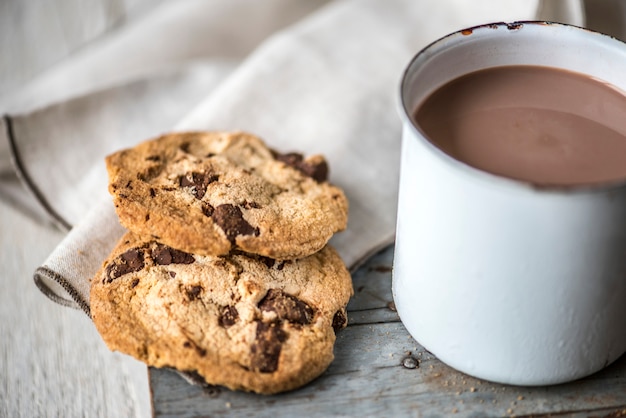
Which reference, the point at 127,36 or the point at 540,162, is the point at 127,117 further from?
the point at 540,162

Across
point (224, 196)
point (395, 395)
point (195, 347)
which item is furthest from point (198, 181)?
point (395, 395)

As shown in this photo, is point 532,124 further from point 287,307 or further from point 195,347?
point 195,347

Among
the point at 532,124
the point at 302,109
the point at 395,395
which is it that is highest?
the point at 532,124

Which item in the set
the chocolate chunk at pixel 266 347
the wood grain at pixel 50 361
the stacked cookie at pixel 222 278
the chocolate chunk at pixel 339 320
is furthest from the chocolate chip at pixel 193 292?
the wood grain at pixel 50 361

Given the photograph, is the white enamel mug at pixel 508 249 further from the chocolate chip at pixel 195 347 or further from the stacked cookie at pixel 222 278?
the chocolate chip at pixel 195 347

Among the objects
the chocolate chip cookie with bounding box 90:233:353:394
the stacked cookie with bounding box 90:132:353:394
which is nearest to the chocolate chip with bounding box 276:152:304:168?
the stacked cookie with bounding box 90:132:353:394

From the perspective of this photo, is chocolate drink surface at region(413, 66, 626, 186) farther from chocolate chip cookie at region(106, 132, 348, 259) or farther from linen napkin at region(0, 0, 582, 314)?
linen napkin at region(0, 0, 582, 314)

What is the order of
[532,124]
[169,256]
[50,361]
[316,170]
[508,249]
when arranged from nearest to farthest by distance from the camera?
[508,249]
[532,124]
[169,256]
[316,170]
[50,361]
